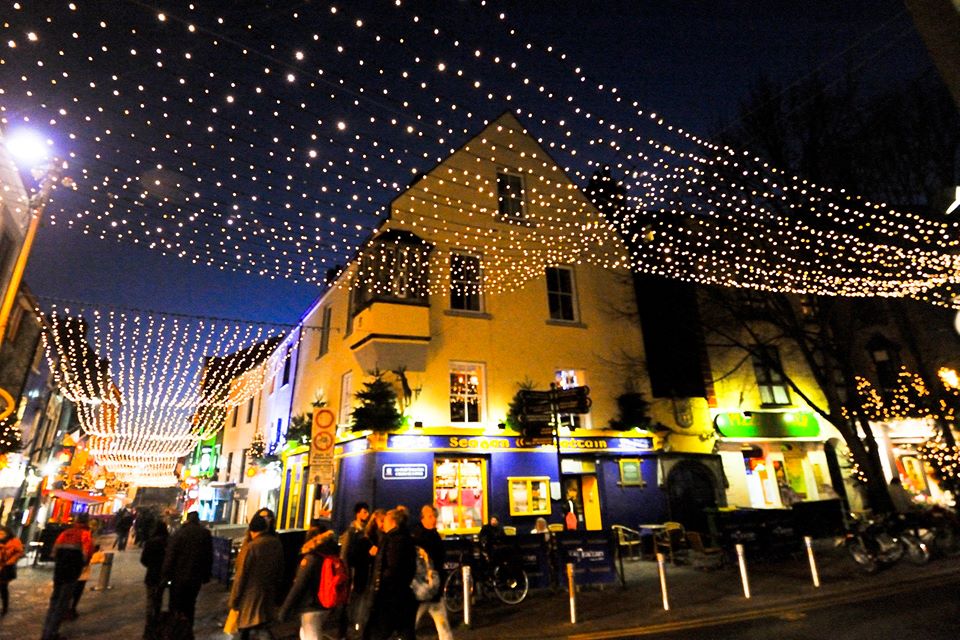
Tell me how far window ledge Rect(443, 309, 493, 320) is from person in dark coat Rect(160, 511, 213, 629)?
395 inches

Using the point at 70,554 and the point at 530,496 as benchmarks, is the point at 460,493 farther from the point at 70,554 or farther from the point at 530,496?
the point at 70,554

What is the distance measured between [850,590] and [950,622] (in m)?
2.75

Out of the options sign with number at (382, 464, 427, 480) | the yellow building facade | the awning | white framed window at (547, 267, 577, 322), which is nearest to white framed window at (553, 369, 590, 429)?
the yellow building facade

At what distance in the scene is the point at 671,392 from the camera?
685 inches

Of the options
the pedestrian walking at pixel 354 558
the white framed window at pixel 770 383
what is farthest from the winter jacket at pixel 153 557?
the white framed window at pixel 770 383

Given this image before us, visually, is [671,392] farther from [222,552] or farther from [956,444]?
[222,552]

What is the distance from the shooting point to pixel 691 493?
16125 millimetres

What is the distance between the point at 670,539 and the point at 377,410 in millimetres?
8631

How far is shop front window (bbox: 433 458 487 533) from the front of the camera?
1388 cm

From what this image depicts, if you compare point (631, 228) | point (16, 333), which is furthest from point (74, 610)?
point (631, 228)

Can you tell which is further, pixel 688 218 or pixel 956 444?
pixel 688 218

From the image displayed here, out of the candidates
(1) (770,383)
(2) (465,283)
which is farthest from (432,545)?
(1) (770,383)

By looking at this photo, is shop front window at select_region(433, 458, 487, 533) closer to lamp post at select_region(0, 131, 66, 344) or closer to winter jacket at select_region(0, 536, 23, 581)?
winter jacket at select_region(0, 536, 23, 581)

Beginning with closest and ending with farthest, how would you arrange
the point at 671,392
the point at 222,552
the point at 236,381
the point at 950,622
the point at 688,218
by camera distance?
the point at 950,622 < the point at 222,552 < the point at 671,392 < the point at 688,218 < the point at 236,381
